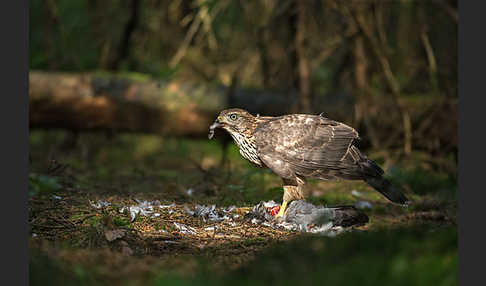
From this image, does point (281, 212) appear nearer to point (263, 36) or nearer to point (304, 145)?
point (304, 145)

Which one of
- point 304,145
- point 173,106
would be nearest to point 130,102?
point 173,106

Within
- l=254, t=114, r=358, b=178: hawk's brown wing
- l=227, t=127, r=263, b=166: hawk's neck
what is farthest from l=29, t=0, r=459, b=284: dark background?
l=254, t=114, r=358, b=178: hawk's brown wing

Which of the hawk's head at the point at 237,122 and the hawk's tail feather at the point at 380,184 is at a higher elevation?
the hawk's head at the point at 237,122

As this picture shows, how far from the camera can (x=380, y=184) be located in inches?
139

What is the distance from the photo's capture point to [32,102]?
6.82 m

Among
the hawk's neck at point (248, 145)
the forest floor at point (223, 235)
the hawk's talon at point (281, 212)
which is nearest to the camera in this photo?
the forest floor at point (223, 235)

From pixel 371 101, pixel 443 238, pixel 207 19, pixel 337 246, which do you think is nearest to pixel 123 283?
pixel 337 246

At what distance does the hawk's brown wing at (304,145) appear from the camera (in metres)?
3.57

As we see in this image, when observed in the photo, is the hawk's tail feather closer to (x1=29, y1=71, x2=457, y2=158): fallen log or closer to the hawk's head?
the hawk's head

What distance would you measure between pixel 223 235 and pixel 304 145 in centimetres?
104

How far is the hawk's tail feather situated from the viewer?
11.5 feet

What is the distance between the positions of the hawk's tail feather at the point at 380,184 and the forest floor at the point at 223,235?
0.72 ft

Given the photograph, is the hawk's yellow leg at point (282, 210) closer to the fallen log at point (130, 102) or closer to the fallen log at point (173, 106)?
the fallen log at point (173, 106)

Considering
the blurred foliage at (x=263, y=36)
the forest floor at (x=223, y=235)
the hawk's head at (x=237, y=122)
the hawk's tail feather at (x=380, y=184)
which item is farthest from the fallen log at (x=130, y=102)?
the hawk's tail feather at (x=380, y=184)
